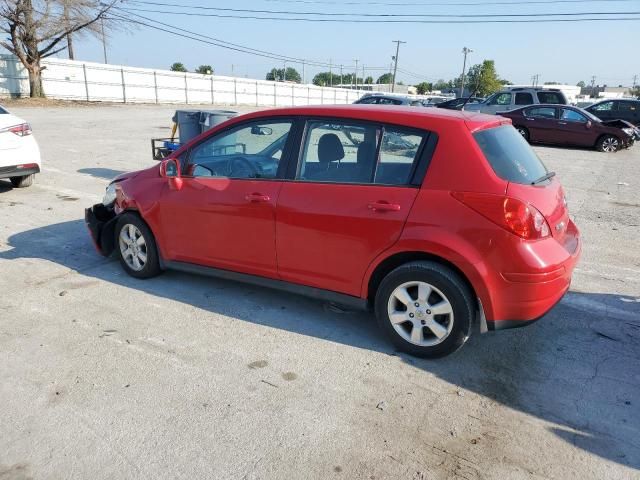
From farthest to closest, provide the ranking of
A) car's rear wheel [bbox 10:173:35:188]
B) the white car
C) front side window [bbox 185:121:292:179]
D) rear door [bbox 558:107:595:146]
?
rear door [bbox 558:107:595:146]
car's rear wheel [bbox 10:173:35:188]
the white car
front side window [bbox 185:121:292:179]

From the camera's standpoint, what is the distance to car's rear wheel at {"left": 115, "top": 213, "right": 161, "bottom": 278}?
470 centimetres

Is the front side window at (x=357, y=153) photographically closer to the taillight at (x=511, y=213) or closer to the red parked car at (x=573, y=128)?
the taillight at (x=511, y=213)

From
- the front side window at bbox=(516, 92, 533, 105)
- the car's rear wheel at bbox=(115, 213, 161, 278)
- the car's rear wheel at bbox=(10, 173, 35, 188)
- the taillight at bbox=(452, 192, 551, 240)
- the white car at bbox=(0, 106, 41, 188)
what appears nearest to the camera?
the taillight at bbox=(452, 192, 551, 240)

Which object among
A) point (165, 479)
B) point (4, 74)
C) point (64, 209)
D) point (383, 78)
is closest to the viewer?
point (165, 479)

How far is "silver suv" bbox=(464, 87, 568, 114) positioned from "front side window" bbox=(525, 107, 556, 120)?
235 centimetres

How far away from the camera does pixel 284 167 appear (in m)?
3.91

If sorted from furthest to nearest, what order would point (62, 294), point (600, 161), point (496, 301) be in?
point (600, 161) < point (62, 294) < point (496, 301)

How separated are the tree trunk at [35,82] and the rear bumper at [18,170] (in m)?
26.1

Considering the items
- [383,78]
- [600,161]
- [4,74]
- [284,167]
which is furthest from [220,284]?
[383,78]

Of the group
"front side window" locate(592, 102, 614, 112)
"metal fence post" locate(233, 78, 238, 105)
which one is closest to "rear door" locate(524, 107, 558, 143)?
"front side window" locate(592, 102, 614, 112)

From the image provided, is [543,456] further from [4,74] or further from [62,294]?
[4,74]

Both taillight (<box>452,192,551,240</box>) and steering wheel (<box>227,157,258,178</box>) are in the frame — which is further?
steering wheel (<box>227,157,258,178</box>)

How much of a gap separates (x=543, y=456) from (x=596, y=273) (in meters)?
3.23

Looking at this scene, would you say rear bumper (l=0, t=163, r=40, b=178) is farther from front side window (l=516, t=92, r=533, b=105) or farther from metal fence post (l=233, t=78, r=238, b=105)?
metal fence post (l=233, t=78, r=238, b=105)
